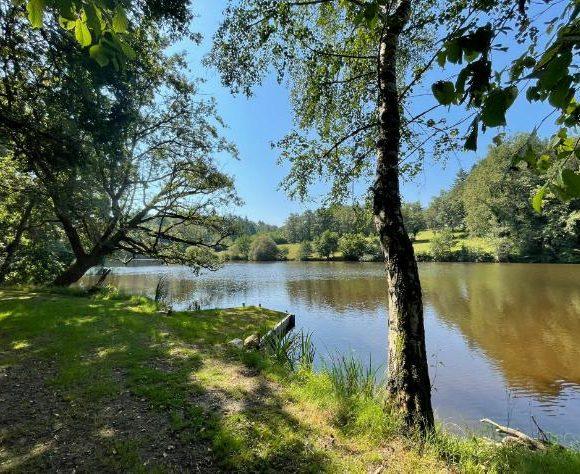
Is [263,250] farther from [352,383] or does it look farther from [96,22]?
[96,22]

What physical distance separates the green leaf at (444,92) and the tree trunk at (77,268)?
15528 mm

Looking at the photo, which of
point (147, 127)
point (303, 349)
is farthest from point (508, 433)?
point (147, 127)

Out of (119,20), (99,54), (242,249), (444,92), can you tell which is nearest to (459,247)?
(242,249)

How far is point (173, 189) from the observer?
49.8ft

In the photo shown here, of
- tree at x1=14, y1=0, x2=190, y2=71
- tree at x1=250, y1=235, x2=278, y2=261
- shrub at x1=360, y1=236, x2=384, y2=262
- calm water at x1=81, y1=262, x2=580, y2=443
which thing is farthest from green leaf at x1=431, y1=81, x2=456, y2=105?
tree at x1=250, y1=235, x2=278, y2=261

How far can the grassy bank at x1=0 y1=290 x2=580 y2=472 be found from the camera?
327cm

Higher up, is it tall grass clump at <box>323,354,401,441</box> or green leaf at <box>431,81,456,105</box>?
green leaf at <box>431,81,456,105</box>

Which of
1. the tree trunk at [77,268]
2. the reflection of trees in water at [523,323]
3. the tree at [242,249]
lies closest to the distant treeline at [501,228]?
the reflection of trees in water at [523,323]

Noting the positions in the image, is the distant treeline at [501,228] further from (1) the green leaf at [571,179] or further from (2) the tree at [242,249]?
(1) the green leaf at [571,179]

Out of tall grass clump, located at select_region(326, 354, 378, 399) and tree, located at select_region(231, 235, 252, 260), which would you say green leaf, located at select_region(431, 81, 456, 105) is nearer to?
tall grass clump, located at select_region(326, 354, 378, 399)

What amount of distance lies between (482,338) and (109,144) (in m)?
13.4

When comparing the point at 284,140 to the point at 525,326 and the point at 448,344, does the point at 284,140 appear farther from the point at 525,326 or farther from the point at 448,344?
the point at 525,326

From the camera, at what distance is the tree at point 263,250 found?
77188 millimetres

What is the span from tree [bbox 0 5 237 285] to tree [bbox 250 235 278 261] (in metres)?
60.0
